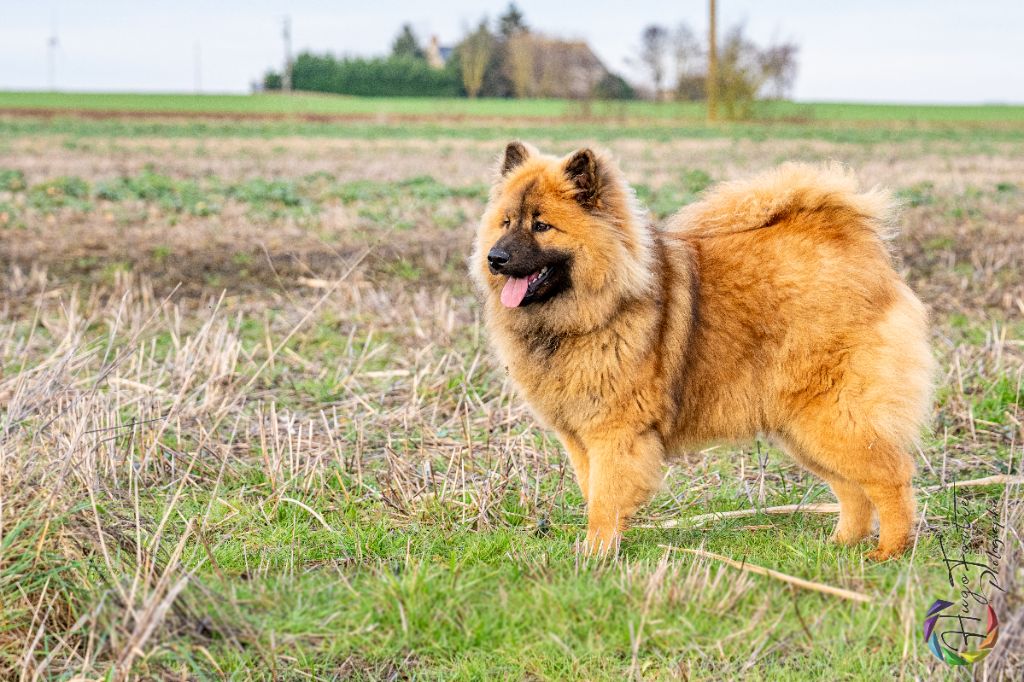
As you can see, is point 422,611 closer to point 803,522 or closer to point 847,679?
point 847,679

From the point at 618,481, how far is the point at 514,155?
1.69 metres

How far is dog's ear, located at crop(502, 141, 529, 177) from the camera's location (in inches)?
176

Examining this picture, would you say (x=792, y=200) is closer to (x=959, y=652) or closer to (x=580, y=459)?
(x=580, y=459)

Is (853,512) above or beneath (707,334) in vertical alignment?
beneath

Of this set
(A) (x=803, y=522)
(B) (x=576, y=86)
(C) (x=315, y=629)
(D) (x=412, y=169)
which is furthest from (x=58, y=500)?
(B) (x=576, y=86)

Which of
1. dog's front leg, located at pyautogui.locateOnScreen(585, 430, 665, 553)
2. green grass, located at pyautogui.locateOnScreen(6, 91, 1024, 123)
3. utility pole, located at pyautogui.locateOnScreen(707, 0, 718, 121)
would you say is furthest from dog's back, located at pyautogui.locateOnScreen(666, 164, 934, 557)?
green grass, located at pyautogui.locateOnScreen(6, 91, 1024, 123)

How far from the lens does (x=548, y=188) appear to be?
165 inches

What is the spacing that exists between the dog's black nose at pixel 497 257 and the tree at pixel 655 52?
57.0 m

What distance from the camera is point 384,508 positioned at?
4.52 meters

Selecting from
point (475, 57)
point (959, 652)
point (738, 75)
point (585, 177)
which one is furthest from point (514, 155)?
point (475, 57)

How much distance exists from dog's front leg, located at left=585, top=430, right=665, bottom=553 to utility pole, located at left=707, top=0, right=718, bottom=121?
44.4 meters

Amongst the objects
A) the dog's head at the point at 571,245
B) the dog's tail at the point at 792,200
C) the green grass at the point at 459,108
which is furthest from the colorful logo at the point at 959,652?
the green grass at the point at 459,108

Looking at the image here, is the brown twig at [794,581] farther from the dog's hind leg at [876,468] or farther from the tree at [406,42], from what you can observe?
the tree at [406,42]

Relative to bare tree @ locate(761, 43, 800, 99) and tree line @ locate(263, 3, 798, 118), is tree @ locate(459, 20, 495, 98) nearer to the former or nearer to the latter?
tree line @ locate(263, 3, 798, 118)
